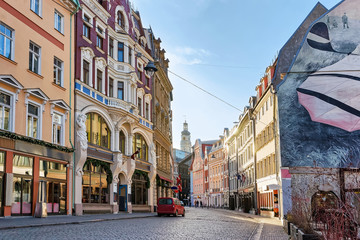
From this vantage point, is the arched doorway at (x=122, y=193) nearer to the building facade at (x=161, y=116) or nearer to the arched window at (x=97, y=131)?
the arched window at (x=97, y=131)

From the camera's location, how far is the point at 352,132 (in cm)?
3244

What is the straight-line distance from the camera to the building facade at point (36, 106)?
21125 millimetres

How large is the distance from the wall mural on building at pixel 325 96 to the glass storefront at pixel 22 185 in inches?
720

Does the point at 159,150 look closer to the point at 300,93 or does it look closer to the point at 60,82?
the point at 300,93

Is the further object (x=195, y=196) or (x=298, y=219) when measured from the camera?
(x=195, y=196)

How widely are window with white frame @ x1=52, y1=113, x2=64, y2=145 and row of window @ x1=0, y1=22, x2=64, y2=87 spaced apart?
204 centimetres

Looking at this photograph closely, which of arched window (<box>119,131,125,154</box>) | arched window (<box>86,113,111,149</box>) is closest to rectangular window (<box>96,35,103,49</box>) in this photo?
arched window (<box>86,113,111,149</box>)

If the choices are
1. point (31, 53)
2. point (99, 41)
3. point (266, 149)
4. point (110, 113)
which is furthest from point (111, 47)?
point (266, 149)

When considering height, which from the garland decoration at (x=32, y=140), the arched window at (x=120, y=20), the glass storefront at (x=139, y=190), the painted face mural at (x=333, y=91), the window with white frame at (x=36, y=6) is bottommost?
the glass storefront at (x=139, y=190)

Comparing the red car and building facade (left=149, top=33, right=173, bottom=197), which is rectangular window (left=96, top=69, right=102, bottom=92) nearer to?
the red car

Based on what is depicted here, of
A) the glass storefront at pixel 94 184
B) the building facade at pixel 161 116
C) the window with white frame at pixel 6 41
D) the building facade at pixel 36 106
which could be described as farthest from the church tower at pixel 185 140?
the window with white frame at pixel 6 41

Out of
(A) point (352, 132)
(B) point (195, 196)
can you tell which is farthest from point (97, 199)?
(B) point (195, 196)

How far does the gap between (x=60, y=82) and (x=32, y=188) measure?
277 inches

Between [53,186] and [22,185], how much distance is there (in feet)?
10.9
